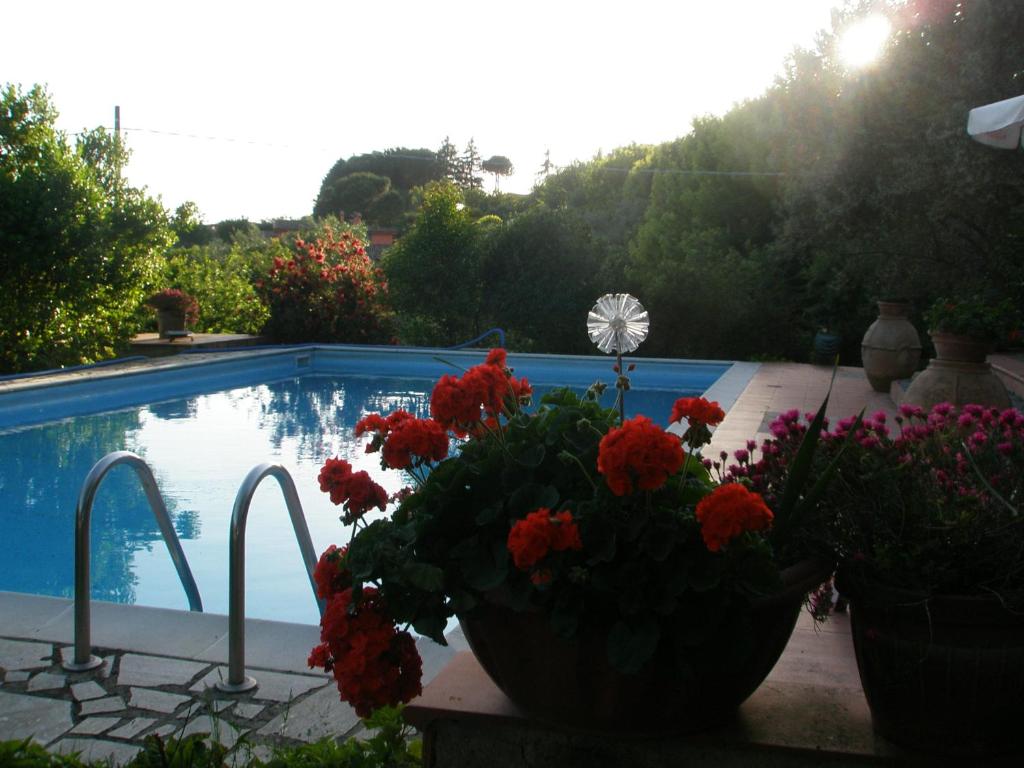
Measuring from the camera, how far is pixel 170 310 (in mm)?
15094

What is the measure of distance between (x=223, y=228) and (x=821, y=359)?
30.8 m

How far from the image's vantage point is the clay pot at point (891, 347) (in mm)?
9859

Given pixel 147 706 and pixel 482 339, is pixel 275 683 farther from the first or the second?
pixel 482 339

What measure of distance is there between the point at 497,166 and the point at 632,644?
5243 centimetres

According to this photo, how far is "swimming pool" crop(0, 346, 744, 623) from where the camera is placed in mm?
5996

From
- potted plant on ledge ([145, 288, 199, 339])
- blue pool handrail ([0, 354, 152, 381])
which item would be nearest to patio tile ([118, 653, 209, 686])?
blue pool handrail ([0, 354, 152, 381])

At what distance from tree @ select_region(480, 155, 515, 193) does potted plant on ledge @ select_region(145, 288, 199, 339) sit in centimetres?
3827

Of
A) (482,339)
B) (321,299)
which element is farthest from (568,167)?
(482,339)

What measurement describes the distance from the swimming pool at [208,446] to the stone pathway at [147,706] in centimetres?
213

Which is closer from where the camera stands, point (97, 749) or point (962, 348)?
point (97, 749)

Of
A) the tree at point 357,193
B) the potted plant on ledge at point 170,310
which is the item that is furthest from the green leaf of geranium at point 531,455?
the tree at point 357,193

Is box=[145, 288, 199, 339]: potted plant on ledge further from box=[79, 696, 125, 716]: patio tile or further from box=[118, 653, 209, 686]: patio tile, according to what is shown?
box=[79, 696, 125, 716]: patio tile

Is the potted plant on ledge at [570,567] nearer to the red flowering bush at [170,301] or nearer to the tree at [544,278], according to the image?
the tree at [544,278]

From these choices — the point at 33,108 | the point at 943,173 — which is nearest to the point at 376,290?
the point at 33,108
